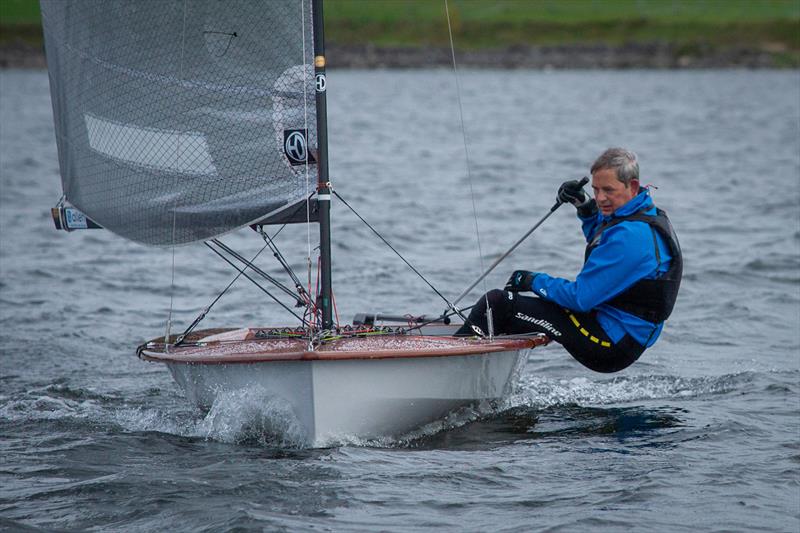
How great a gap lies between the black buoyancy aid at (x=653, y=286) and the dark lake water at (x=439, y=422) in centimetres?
84

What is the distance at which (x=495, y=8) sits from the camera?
81625mm

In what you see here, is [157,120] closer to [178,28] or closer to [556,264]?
[178,28]

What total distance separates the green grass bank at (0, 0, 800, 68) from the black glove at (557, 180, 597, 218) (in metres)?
60.5

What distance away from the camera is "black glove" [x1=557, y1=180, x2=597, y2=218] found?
7.26 metres

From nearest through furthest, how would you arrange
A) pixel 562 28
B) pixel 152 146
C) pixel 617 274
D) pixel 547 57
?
pixel 617 274 < pixel 152 146 < pixel 547 57 < pixel 562 28

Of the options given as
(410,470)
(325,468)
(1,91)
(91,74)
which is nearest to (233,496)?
(325,468)

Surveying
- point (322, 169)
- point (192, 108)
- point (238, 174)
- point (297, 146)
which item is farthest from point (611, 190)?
point (192, 108)

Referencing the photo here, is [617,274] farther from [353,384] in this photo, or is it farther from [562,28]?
[562,28]

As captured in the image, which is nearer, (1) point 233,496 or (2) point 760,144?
(1) point 233,496

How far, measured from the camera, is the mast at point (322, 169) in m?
6.96

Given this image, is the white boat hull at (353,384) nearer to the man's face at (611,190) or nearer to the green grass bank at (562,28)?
the man's face at (611,190)

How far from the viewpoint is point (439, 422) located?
7176mm

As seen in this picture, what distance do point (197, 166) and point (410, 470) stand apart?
245 cm

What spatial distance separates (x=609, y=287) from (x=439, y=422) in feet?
4.47
